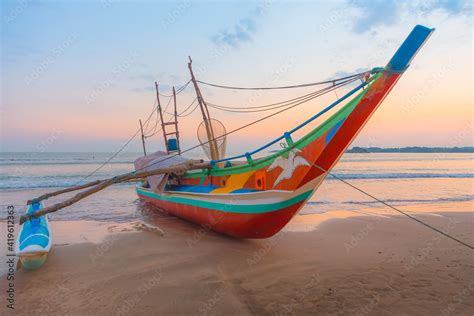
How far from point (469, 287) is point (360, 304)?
1.91m

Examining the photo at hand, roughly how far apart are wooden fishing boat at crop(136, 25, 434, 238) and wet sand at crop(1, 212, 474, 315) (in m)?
0.67

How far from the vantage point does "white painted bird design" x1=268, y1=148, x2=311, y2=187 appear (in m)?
5.39

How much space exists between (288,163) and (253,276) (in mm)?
2014

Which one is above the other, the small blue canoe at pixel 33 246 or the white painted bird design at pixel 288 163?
the white painted bird design at pixel 288 163

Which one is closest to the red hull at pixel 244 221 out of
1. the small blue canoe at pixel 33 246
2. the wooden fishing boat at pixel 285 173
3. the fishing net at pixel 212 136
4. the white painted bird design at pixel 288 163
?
the wooden fishing boat at pixel 285 173

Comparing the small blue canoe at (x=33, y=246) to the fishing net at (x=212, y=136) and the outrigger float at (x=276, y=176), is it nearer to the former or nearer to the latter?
the outrigger float at (x=276, y=176)

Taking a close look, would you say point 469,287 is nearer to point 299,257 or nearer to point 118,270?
point 299,257

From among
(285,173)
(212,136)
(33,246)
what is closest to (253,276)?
(285,173)

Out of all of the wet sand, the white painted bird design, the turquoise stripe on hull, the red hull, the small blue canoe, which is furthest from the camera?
the red hull

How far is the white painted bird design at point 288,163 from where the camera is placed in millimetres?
5386

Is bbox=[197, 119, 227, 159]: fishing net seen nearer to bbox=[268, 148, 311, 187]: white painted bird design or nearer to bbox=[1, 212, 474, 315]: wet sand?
bbox=[1, 212, 474, 315]: wet sand

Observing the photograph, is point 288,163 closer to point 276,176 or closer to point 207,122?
point 276,176

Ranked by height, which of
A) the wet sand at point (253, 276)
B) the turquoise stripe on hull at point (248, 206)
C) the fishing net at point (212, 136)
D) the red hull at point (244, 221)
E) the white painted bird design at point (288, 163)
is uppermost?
the fishing net at point (212, 136)

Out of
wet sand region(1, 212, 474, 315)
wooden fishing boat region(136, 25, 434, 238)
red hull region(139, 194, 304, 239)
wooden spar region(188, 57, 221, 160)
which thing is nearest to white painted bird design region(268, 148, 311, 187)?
wooden fishing boat region(136, 25, 434, 238)
